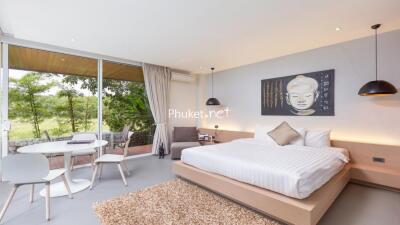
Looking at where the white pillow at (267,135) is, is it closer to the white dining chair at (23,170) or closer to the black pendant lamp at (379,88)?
the black pendant lamp at (379,88)

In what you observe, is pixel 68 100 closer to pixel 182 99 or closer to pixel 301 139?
pixel 182 99

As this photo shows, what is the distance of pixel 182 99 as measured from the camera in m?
5.95

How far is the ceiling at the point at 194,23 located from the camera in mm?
2297

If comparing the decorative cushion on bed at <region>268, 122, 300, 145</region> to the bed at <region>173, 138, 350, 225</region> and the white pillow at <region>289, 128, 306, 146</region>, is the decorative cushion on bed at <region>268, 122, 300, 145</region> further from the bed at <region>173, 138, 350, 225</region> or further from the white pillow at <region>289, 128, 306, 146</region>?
the bed at <region>173, 138, 350, 225</region>

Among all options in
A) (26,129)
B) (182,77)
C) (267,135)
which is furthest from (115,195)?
(182,77)

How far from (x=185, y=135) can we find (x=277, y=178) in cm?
335

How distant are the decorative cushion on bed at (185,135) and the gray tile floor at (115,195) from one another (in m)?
1.77

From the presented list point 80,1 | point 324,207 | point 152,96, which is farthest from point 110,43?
point 324,207

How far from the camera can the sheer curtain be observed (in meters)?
5.06

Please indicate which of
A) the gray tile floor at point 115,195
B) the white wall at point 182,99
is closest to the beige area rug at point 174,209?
the gray tile floor at point 115,195

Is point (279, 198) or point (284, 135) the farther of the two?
point (284, 135)

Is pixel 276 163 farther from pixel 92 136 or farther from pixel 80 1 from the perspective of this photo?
pixel 92 136

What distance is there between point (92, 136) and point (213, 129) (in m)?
3.20

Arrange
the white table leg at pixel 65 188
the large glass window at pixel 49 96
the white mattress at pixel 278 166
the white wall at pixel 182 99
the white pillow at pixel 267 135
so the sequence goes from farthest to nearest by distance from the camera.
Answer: the white wall at pixel 182 99
the white pillow at pixel 267 135
the large glass window at pixel 49 96
the white table leg at pixel 65 188
the white mattress at pixel 278 166
